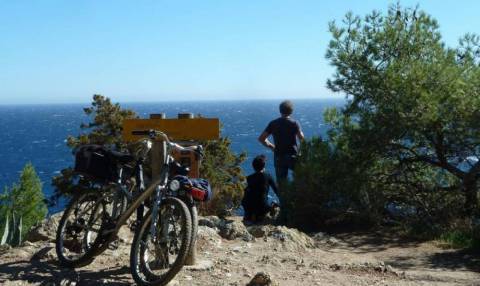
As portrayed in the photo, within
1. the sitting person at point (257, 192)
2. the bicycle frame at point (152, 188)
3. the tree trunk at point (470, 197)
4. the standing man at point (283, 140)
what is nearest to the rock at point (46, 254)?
the bicycle frame at point (152, 188)

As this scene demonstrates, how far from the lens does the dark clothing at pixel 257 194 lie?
Answer: 942cm

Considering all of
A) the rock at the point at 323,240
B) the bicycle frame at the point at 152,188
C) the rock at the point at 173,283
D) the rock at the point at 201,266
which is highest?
the bicycle frame at the point at 152,188

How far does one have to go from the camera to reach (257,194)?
31.0 feet

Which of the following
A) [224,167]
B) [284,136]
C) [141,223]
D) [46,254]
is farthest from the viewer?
[224,167]

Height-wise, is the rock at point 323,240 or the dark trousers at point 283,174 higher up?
the dark trousers at point 283,174

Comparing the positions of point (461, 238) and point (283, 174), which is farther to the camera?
point (283, 174)

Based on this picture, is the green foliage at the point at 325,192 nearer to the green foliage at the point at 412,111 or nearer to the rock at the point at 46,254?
the green foliage at the point at 412,111

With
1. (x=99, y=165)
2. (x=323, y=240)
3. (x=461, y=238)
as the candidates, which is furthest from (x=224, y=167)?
(x=99, y=165)

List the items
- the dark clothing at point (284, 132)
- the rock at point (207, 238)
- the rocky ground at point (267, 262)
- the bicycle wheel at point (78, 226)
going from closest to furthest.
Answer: the rocky ground at point (267, 262)
the bicycle wheel at point (78, 226)
the rock at point (207, 238)
the dark clothing at point (284, 132)

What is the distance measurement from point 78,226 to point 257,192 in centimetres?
401

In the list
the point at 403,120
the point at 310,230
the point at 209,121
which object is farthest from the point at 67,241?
the point at 403,120

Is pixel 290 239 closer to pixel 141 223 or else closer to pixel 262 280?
pixel 262 280

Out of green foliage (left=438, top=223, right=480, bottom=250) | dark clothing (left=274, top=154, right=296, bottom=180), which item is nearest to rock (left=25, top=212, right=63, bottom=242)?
dark clothing (left=274, top=154, right=296, bottom=180)

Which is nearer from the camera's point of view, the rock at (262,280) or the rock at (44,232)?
the rock at (262,280)
